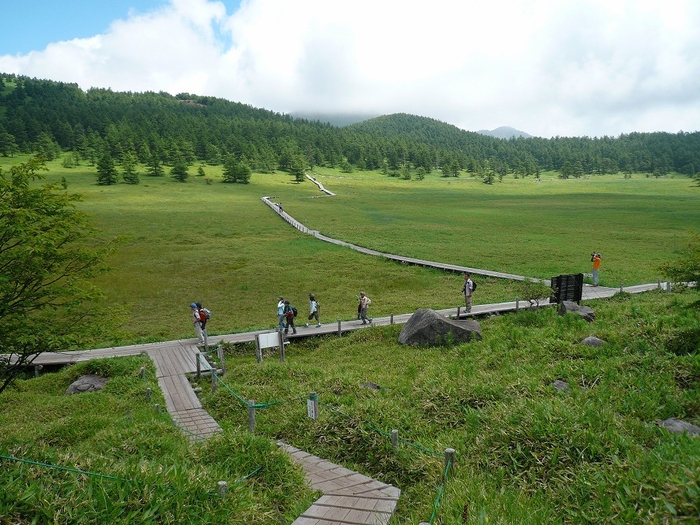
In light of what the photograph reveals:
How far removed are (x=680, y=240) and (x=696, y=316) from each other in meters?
38.2

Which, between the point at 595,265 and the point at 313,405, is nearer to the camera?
the point at 313,405

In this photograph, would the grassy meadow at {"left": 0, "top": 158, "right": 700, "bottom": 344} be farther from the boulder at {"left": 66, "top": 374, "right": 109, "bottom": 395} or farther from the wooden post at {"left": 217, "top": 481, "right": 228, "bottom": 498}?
the wooden post at {"left": 217, "top": 481, "right": 228, "bottom": 498}

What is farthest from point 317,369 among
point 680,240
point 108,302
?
point 680,240

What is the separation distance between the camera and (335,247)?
153 feet

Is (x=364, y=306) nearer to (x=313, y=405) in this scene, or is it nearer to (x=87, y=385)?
(x=313, y=405)

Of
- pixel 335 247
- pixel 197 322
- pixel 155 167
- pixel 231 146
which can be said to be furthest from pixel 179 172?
pixel 197 322

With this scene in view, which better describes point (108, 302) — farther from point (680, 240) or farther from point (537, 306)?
point (680, 240)

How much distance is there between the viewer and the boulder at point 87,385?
53.4 ft

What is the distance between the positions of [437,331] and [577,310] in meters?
6.72

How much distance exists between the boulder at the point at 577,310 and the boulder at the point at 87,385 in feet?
63.6

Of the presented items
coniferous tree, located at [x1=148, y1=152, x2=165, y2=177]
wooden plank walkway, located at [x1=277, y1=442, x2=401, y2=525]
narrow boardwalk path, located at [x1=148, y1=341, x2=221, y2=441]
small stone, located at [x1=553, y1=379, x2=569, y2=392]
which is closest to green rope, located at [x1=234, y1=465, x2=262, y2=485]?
wooden plank walkway, located at [x1=277, y1=442, x2=401, y2=525]

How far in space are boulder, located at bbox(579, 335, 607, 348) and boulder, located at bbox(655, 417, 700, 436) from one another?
5502 mm

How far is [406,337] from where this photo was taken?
1953 cm

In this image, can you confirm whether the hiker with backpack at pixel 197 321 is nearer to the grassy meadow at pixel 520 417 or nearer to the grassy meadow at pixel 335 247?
the grassy meadow at pixel 335 247
